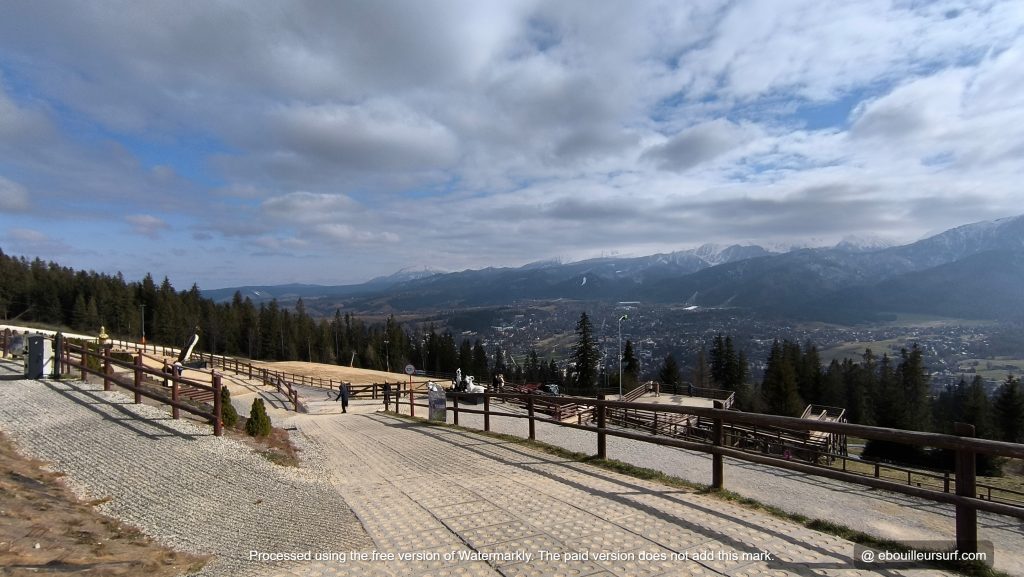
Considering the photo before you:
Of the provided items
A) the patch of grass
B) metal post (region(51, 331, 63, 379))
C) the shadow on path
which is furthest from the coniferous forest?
the patch of grass

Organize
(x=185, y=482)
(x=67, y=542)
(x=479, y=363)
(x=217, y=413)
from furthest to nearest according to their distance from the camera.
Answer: (x=479, y=363)
(x=217, y=413)
(x=185, y=482)
(x=67, y=542)

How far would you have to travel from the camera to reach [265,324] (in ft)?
342

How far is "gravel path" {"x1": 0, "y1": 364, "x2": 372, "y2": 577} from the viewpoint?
5016 mm

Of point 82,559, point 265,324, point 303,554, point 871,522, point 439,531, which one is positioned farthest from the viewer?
point 265,324

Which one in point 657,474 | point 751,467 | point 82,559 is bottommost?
point 751,467

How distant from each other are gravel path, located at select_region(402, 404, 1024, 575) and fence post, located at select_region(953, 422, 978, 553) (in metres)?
2.31

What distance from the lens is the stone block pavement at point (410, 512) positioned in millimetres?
4445

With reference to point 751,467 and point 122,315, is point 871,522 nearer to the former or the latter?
point 751,467

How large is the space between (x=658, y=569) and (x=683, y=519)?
1.42 metres

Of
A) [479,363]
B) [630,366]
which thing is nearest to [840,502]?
[630,366]

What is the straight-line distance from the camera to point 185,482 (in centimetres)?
670

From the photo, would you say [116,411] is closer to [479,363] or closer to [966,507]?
[966,507]

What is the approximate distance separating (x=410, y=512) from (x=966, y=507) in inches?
206

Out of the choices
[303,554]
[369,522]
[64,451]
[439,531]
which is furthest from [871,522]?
[64,451]
